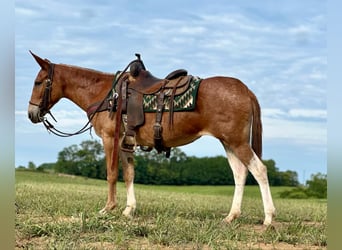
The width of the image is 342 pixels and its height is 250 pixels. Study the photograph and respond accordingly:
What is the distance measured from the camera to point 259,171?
5.88m

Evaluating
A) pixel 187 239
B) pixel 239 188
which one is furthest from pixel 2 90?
pixel 239 188

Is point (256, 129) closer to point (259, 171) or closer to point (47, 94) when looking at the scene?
point (259, 171)

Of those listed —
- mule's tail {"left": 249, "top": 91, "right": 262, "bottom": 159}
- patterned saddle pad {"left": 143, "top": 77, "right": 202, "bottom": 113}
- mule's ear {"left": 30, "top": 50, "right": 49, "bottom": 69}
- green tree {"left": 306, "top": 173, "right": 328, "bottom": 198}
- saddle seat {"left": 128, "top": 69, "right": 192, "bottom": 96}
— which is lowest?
green tree {"left": 306, "top": 173, "right": 328, "bottom": 198}

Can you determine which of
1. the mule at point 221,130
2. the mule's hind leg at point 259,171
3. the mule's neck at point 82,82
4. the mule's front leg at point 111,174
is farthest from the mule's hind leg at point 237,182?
the mule's neck at point 82,82

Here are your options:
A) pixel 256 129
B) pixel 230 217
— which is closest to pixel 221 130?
pixel 256 129

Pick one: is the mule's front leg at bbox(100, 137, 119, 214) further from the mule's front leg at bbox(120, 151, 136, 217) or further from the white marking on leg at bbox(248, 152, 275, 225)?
the white marking on leg at bbox(248, 152, 275, 225)

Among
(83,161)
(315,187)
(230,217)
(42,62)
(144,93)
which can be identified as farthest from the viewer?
(315,187)

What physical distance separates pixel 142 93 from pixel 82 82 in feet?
4.85

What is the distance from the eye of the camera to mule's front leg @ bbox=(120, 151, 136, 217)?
22.3ft

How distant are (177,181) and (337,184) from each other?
15.9 metres

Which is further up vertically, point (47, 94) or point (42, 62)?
point (42, 62)

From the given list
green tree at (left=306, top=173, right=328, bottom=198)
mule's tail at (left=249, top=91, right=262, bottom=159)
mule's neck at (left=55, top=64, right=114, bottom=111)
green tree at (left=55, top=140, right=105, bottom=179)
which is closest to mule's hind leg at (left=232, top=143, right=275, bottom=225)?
mule's tail at (left=249, top=91, right=262, bottom=159)

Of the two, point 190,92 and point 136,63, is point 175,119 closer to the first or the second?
point 190,92

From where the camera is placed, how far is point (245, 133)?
237 inches
